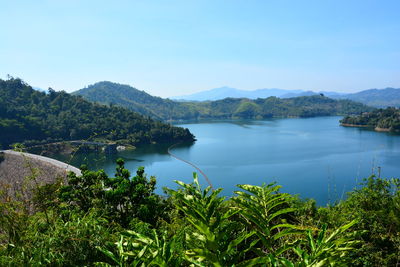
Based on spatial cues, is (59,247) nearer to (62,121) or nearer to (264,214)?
(264,214)

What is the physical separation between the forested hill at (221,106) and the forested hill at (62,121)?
57769 millimetres

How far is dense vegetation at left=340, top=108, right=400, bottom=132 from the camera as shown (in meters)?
64.1

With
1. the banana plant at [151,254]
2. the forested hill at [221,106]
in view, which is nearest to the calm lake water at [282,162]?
the banana plant at [151,254]

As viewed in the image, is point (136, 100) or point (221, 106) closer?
point (221, 106)

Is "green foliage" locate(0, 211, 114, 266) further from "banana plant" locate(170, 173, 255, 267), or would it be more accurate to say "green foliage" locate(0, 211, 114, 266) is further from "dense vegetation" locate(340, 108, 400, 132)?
"dense vegetation" locate(340, 108, 400, 132)

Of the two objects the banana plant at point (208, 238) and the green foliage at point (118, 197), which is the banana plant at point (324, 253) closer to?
the banana plant at point (208, 238)

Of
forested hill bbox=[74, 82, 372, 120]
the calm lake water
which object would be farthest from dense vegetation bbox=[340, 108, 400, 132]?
forested hill bbox=[74, 82, 372, 120]

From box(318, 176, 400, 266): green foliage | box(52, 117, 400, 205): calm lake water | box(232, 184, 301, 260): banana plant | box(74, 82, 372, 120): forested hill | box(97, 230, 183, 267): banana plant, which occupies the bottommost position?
box(52, 117, 400, 205): calm lake water

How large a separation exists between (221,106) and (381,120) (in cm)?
9077

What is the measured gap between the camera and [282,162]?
3775cm

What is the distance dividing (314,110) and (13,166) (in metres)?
131

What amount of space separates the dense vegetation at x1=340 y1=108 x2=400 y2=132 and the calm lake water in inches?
397

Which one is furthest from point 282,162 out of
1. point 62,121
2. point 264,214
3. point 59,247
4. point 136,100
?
point 136,100

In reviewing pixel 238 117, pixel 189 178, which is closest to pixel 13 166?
pixel 189 178
